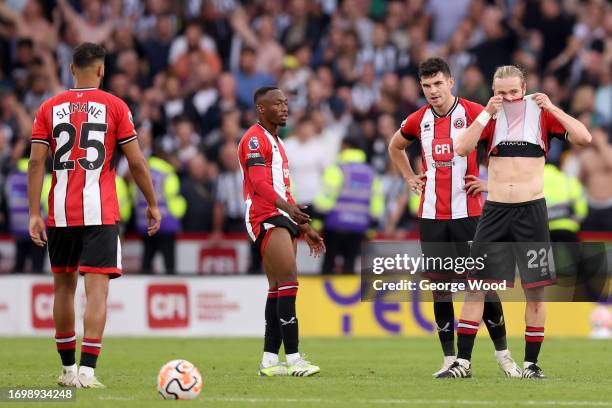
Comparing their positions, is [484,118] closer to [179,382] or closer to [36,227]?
[179,382]

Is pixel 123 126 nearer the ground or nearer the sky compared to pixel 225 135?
nearer the ground

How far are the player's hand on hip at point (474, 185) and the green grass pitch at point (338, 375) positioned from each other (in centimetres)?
153

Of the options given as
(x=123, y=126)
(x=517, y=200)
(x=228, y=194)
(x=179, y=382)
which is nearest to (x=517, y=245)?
(x=517, y=200)

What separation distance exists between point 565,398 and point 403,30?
14191 millimetres

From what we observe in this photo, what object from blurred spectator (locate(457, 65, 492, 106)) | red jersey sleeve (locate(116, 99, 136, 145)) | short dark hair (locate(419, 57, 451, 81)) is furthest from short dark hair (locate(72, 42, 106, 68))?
blurred spectator (locate(457, 65, 492, 106))

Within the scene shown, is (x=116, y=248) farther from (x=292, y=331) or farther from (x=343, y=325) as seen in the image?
(x=343, y=325)

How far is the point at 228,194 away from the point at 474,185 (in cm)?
920

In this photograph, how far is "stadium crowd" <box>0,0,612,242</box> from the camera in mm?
19328

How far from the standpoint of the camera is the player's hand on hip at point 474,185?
418 inches

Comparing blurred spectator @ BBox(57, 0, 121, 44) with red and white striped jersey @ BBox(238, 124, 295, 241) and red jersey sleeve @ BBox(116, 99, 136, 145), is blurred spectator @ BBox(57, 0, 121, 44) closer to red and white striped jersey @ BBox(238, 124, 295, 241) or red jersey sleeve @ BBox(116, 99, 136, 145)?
red and white striped jersey @ BBox(238, 124, 295, 241)

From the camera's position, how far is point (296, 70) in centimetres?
2128

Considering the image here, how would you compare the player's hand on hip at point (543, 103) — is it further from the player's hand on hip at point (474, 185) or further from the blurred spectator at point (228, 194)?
the blurred spectator at point (228, 194)

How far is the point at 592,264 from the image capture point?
16891 mm

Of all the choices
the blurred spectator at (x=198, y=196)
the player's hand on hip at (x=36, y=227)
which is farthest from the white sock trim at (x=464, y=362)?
the blurred spectator at (x=198, y=196)
